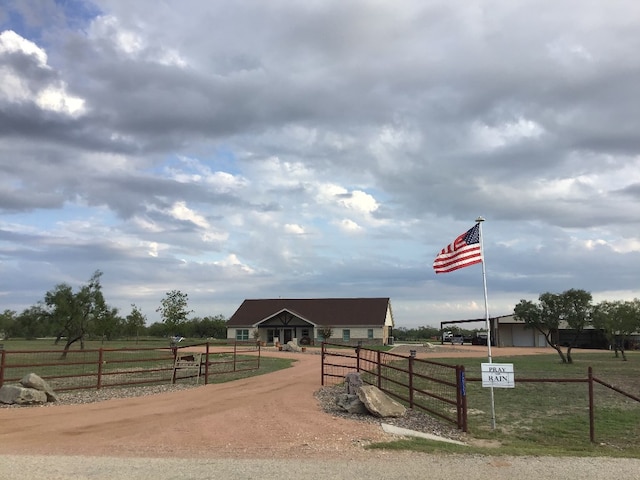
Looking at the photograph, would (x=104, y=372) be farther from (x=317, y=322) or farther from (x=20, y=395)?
(x=317, y=322)

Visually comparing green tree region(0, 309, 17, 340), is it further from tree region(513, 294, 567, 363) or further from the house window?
tree region(513, 294, 567, 363)

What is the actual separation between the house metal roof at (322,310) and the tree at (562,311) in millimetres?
29283

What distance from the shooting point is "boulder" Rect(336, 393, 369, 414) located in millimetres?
12258

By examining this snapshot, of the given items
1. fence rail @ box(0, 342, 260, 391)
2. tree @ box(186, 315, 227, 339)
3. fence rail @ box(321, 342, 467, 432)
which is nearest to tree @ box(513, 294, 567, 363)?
fence rail @ box(321, 342, 467, 432)

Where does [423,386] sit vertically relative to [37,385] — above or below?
below

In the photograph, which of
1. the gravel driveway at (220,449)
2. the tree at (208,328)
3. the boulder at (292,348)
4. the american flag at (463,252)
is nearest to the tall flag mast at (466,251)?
the american flag at (463,252)

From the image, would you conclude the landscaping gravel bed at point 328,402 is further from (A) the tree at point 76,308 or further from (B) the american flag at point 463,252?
(A) the tree at point 76,308

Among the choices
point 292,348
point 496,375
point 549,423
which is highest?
point 496,375

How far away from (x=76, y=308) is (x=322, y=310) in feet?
116

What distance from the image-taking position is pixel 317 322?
6247cm

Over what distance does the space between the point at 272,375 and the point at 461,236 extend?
11.7 m

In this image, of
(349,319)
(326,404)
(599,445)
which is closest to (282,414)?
(326,404)

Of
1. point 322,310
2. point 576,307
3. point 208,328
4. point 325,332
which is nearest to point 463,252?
point 576,307

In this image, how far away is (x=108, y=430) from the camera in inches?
418
